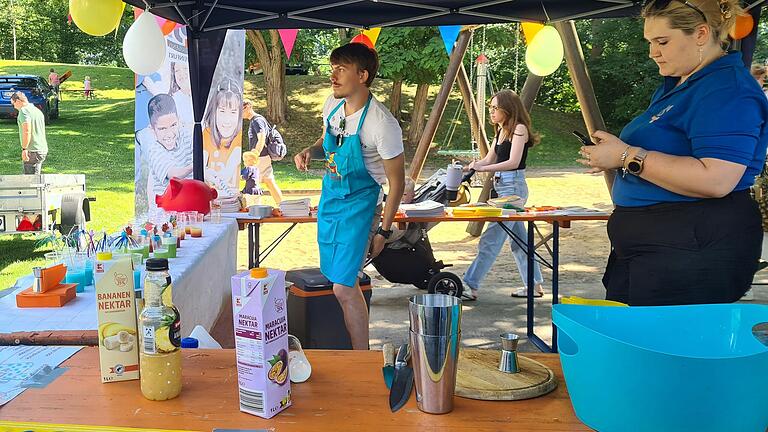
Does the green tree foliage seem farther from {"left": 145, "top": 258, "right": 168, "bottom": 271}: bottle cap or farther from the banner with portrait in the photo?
{"left": 145, "top": 258, "right": 168, "bottom": 271}: bottle cap

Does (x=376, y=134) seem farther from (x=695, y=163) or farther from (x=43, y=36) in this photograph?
(x=43, y=36)

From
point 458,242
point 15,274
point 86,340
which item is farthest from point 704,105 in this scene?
point 458,242

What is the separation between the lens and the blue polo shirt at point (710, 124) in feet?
5.15

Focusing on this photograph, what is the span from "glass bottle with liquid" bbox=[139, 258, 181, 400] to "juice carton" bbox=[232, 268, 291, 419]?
14 centimetres

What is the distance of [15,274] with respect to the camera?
6.18m

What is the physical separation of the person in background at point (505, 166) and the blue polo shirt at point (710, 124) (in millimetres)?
3443

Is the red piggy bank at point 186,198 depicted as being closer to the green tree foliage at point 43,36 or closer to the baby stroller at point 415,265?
the baby stroller at point 415,265

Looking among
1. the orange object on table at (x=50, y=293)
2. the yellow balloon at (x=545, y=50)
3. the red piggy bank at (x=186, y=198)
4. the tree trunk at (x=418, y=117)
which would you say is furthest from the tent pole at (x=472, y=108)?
the tree trunk at (x=418, y=117)

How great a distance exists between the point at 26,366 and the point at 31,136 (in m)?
9.91

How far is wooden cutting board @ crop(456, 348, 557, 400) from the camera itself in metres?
1.24

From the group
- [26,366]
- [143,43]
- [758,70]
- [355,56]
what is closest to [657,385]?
[26,366]

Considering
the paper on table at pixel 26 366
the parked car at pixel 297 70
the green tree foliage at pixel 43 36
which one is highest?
the green tree foliage at pixel 43 36

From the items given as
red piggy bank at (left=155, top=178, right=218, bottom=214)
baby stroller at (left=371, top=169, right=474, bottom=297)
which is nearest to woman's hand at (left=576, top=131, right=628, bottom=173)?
red piggy bank at (left=155, top=178, right=218, bottom=214)

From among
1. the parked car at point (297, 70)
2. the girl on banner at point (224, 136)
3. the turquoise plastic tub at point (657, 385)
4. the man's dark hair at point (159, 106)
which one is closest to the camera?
the turquoise plastic tub at point (657, 385)
